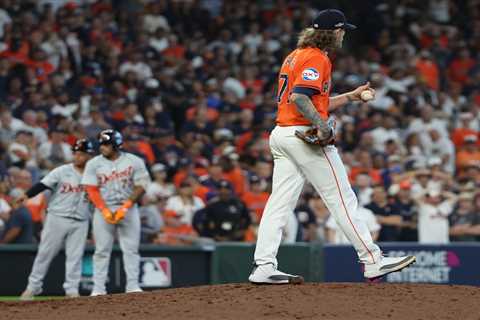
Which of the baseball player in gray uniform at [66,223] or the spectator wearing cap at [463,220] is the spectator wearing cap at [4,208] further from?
the spectator wearing cap at [463,220]

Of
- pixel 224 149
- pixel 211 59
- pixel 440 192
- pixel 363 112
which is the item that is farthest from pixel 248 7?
pixel 440 192

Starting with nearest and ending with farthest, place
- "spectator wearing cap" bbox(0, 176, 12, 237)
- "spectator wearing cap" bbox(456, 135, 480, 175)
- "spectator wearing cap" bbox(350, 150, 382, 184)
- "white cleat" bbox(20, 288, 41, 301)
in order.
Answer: "white cleat" bbox(20, 288, 41, 301) < "spectator wearing cap" bbox(0, 176, 12, 237) < "spectator wearing cap" bbox(350, 150, 382, 184) < "spectator wearing cap" bbox(456, 135, 480, 175)

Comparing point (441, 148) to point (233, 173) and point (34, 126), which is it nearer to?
point (233, 173)

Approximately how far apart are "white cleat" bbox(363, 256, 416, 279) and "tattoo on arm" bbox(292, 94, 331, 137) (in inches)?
40.4

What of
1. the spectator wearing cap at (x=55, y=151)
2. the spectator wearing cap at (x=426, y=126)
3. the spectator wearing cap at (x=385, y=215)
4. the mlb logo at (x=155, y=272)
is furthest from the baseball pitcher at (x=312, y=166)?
the spectator wearing cap at (x=426, y=126)

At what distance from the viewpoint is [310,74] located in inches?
298

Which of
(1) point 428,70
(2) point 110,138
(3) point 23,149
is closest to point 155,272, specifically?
(2) point 110,138

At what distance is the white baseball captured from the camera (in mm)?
7871

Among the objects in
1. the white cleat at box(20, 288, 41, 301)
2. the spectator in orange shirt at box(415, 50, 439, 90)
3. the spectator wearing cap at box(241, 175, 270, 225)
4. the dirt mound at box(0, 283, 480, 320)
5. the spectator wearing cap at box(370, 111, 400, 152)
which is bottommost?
the white cleat at box(20, 288, 41, 301)

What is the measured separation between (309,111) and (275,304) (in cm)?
132

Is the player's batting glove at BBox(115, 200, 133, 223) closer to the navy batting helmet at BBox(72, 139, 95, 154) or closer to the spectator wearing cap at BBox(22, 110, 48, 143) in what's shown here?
the navy batting helmet at BBox(72, 139, 95, 154)

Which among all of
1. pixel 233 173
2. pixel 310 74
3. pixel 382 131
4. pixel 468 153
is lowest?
pixel 233 173

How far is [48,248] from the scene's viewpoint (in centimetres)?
1245

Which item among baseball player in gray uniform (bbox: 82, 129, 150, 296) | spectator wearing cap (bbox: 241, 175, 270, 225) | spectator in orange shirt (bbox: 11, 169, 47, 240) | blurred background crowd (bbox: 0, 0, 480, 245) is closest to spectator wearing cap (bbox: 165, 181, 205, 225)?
blurred background crowd (bbox: 0, 0, 480, 245)
